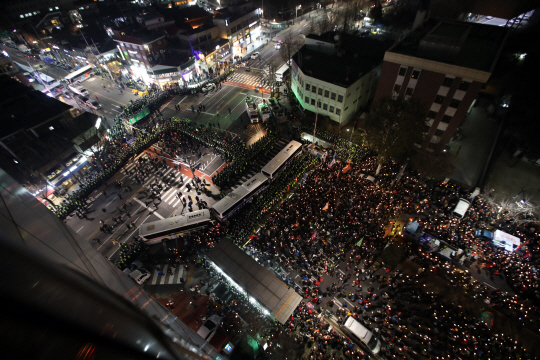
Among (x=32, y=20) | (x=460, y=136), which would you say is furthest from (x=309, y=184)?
(x=32, y=20)

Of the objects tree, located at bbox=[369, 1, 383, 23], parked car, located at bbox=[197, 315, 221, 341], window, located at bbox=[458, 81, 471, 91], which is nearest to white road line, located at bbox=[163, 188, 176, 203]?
parked car, located at bbox=[197, 315, 221, 341]

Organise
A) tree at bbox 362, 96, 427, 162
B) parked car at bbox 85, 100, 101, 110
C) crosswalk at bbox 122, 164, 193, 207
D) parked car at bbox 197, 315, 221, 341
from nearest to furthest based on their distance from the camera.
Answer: parked car at bbox 197, 315, 221, 341 → tree at bbox 362, 96, 427, 162 → crosswalk at bbox 122, 164, 193, 207 → parked car at bbox 85, 100, 101, 110

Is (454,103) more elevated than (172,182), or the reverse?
(454,103)

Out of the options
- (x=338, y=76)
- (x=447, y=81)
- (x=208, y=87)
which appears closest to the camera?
(x=447, y=81)

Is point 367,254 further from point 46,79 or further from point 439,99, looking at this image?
point 46,79

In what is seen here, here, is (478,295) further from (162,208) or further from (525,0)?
(525,0)

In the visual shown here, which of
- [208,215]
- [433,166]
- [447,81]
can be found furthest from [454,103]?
[208,215]

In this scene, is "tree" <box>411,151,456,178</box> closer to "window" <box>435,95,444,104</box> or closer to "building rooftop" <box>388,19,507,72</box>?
"window" <box>435,95,444,104</box>
